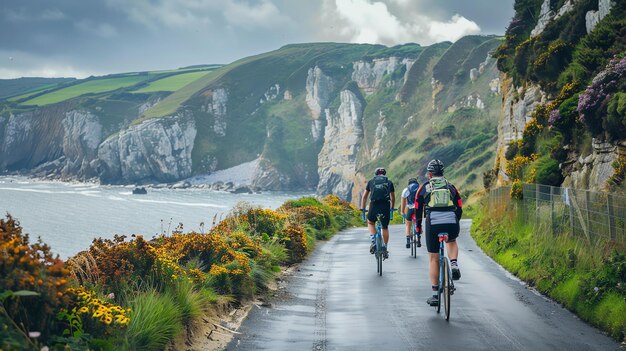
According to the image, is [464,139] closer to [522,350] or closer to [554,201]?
[554,201]

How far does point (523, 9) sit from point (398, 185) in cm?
7246

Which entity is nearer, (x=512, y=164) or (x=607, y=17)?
(x=607, y=17)

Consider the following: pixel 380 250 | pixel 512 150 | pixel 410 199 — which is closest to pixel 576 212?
pixel 380 250

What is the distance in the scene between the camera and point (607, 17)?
2367 centimetres

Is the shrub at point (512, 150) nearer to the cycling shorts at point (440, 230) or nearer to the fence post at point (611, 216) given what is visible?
the fence post at point (611, 216)

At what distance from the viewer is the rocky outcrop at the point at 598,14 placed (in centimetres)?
2422

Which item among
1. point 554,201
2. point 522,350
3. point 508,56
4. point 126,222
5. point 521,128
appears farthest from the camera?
point 126,222

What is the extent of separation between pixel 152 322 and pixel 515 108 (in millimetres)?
27115

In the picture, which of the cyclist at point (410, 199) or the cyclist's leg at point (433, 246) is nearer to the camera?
the cyclist's leg at point (433, 246)

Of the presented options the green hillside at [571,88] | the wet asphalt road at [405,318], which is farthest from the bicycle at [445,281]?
the green hillside at [571,88]

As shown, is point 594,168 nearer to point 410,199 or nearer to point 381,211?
point 410,199

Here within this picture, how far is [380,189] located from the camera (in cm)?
1580

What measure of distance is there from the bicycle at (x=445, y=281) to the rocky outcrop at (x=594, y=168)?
809 centimetres

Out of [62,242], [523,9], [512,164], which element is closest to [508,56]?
[523,9]
